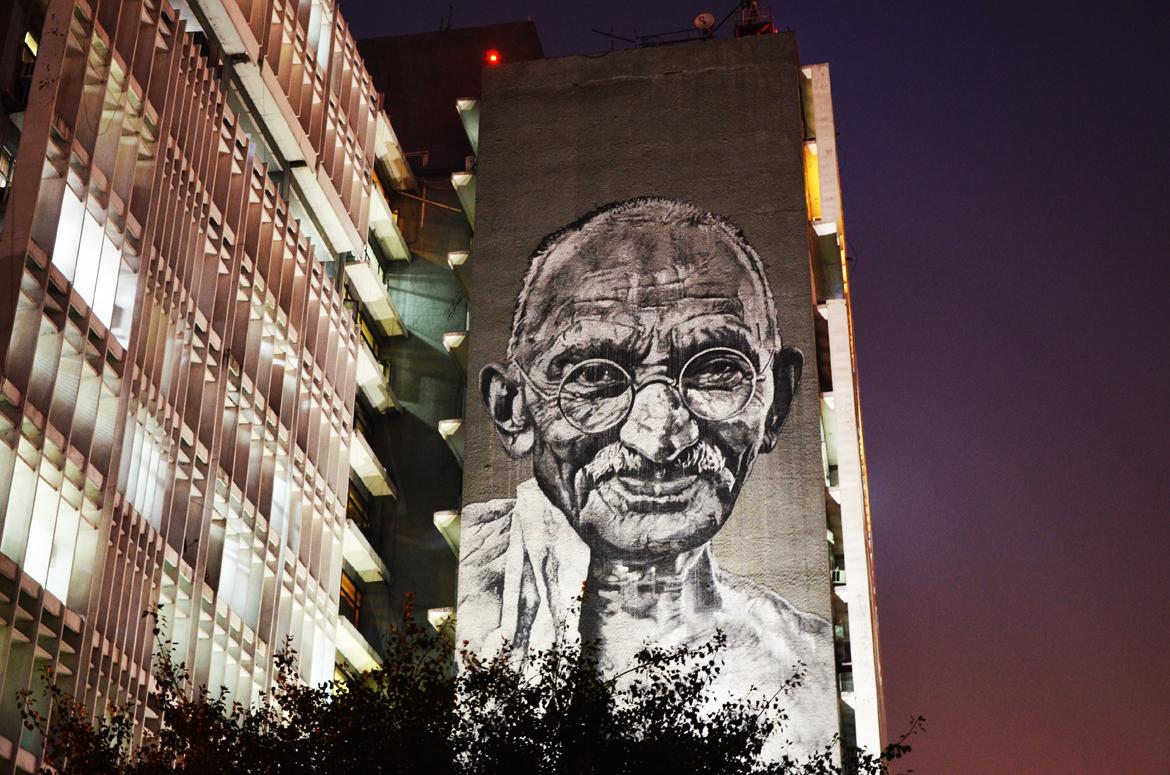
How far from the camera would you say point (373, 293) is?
200 ft

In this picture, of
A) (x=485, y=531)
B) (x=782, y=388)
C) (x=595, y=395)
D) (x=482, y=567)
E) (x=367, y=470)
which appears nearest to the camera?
(x=482, y=567)

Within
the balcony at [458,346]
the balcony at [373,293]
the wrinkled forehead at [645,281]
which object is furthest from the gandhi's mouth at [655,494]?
the balcony at [373,293]

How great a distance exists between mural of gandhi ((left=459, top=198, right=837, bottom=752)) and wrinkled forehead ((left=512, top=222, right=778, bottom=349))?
2.5 inches

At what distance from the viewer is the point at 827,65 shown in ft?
202

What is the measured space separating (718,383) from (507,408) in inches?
315

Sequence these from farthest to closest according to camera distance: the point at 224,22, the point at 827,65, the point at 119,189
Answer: the point at 827,65 < the point at 224,22 < the point at 119,189

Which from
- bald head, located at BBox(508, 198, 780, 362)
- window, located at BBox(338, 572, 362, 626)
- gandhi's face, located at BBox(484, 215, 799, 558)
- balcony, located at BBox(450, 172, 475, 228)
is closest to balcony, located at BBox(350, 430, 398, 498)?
window, located at BBox(338, 572, 362, 626)

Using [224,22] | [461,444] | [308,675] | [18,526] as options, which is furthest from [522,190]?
[18,526]

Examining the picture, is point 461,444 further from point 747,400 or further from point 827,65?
point 827,65

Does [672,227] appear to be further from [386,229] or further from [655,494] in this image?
[386,229]

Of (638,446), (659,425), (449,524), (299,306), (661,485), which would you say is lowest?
(449,524)

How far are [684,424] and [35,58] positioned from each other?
84.4ft

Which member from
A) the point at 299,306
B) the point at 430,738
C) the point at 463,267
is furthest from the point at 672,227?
the point at 430,738

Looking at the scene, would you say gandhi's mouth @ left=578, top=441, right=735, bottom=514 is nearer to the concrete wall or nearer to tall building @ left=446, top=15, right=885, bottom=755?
tall building @ left=446, top=15, right=885, bottom=755
